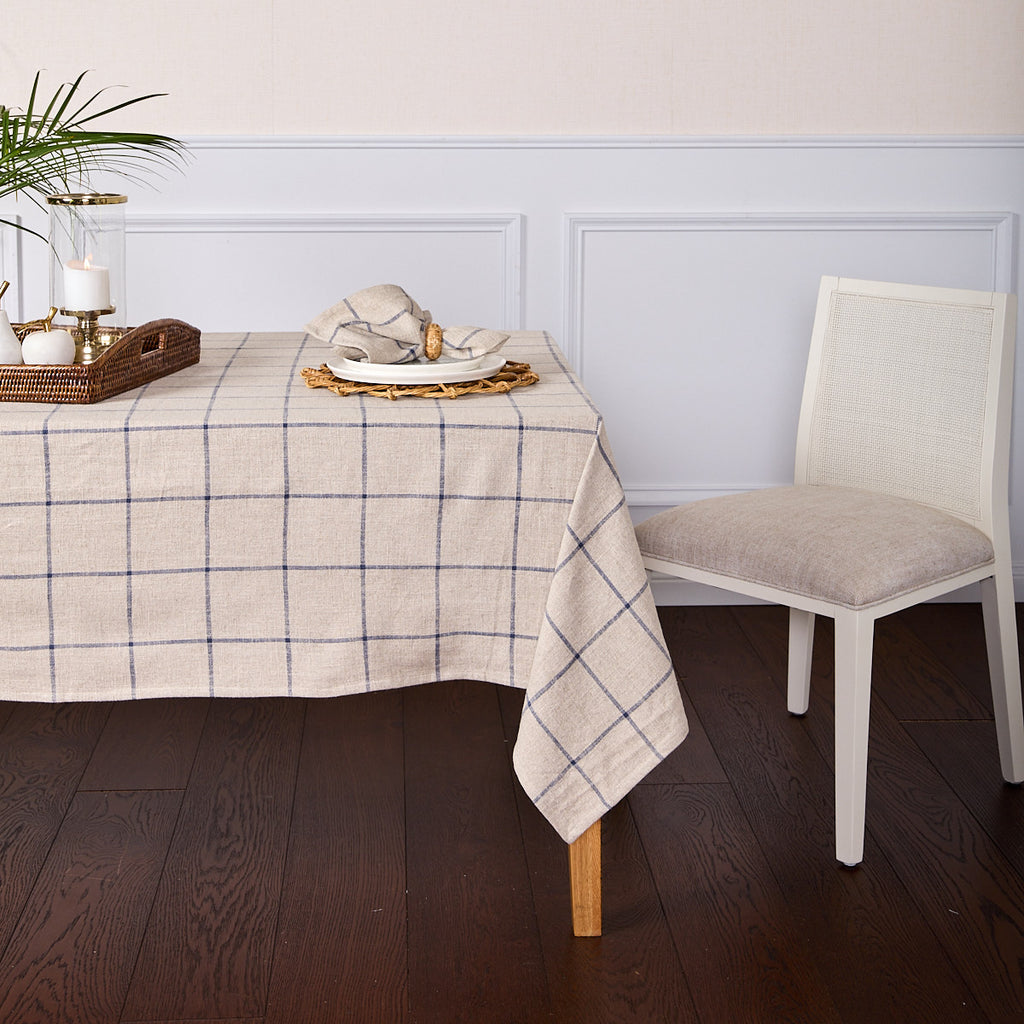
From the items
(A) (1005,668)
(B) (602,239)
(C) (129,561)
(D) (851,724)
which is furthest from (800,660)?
Result: (C) (129,561)

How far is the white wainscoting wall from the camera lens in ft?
→ 7.99

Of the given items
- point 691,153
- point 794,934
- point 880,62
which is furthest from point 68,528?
point 880,62

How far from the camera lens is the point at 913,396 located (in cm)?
186

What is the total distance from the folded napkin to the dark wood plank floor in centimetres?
70

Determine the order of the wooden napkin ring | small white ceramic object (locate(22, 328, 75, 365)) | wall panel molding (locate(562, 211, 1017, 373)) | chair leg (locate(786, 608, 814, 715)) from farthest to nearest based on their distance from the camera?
wall panel molding (locate(562, 211, 1017, 373))
chair leg (locate(786, 608, 814, 715))
the wooden napkin ring
small white ceramic object (locate(22, 328, 75, 365))

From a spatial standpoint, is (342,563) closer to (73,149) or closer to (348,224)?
(73,149)

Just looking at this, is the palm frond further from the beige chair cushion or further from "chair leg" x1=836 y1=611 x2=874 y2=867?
"chair leg" x1=836 y1=611 x2=874 y2=867

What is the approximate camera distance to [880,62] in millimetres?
2441

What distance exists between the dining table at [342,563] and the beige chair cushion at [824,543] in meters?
0.33

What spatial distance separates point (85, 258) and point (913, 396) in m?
1.24

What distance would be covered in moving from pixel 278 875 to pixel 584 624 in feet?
1.93

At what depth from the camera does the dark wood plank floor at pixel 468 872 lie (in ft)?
4.47

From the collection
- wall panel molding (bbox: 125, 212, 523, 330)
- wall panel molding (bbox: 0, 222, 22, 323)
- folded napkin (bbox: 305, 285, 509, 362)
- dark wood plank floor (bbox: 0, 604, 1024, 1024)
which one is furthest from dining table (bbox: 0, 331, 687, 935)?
wall panel molding (bbox: 0, 222, 22, 323)

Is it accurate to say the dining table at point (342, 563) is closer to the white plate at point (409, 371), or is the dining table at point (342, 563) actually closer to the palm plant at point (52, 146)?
the white plate at point (409, 371)
